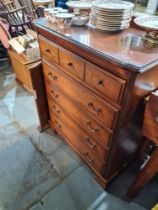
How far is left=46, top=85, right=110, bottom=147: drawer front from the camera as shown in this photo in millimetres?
1025

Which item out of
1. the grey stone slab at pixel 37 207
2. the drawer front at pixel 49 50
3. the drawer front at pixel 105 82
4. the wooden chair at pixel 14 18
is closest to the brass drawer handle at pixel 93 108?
the drawer front at pixel 105 82

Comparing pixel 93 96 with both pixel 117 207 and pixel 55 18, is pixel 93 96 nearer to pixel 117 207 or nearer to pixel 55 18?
pixel 55 18

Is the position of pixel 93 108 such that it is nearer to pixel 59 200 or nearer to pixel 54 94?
pixel 54 94

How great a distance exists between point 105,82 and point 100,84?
4 cm

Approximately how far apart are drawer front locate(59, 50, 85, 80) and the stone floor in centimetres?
87

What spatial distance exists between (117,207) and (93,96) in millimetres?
887

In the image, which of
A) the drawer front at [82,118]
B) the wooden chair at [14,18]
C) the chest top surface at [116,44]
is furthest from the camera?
the wooden chair at [14,18]

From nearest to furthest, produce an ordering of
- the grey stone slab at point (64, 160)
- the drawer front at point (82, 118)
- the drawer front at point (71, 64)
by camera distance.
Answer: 1. the drawer front at point (71, 64)
2. the drawer front at point (82, 118)
3. the grey stone slab at point (64, 160)

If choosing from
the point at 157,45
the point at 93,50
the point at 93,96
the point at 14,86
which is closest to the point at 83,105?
the point at 93,96

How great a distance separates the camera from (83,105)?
1062 mm

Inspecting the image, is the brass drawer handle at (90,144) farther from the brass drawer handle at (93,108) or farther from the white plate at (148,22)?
the white plate at (148,22)

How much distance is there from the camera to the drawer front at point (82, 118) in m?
1.03

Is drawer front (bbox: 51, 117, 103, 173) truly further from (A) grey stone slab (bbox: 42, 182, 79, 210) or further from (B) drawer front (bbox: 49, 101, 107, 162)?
(A) grey stone slab (bbox: 42, 182, 79, 210)

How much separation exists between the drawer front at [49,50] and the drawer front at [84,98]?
0.24ft
